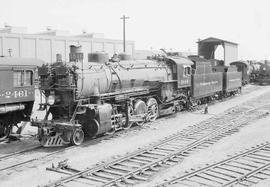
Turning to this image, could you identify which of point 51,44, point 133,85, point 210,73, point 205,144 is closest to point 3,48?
point 51,44

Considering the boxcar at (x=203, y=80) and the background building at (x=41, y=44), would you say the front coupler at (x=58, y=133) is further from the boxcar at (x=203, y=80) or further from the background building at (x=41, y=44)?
the background building at (x=41, y=44)

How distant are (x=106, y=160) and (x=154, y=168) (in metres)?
1.49

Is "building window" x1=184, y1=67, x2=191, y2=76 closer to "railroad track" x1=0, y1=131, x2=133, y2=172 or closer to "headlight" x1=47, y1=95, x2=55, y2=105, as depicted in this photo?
"railroad track" x1=0, y1=131, x2=133, y2=172

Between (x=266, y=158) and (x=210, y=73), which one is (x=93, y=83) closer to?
(x=266, y=158)

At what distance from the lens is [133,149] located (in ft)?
37.1

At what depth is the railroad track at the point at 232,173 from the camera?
8.09 metres

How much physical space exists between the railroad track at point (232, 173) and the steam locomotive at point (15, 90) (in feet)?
21.7

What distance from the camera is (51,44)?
140 feet

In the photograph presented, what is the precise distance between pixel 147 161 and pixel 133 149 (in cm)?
152

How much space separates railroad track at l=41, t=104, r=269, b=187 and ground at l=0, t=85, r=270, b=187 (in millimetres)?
315

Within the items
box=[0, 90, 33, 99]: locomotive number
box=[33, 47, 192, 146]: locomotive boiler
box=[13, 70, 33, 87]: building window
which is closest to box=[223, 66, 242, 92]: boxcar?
box=[33, 47, 192, 146]: locomotive boiler

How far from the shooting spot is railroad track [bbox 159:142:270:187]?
26.5ft

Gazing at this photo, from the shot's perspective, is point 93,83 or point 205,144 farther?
point 93,83

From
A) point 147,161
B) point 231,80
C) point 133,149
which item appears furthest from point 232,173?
point 231,80
